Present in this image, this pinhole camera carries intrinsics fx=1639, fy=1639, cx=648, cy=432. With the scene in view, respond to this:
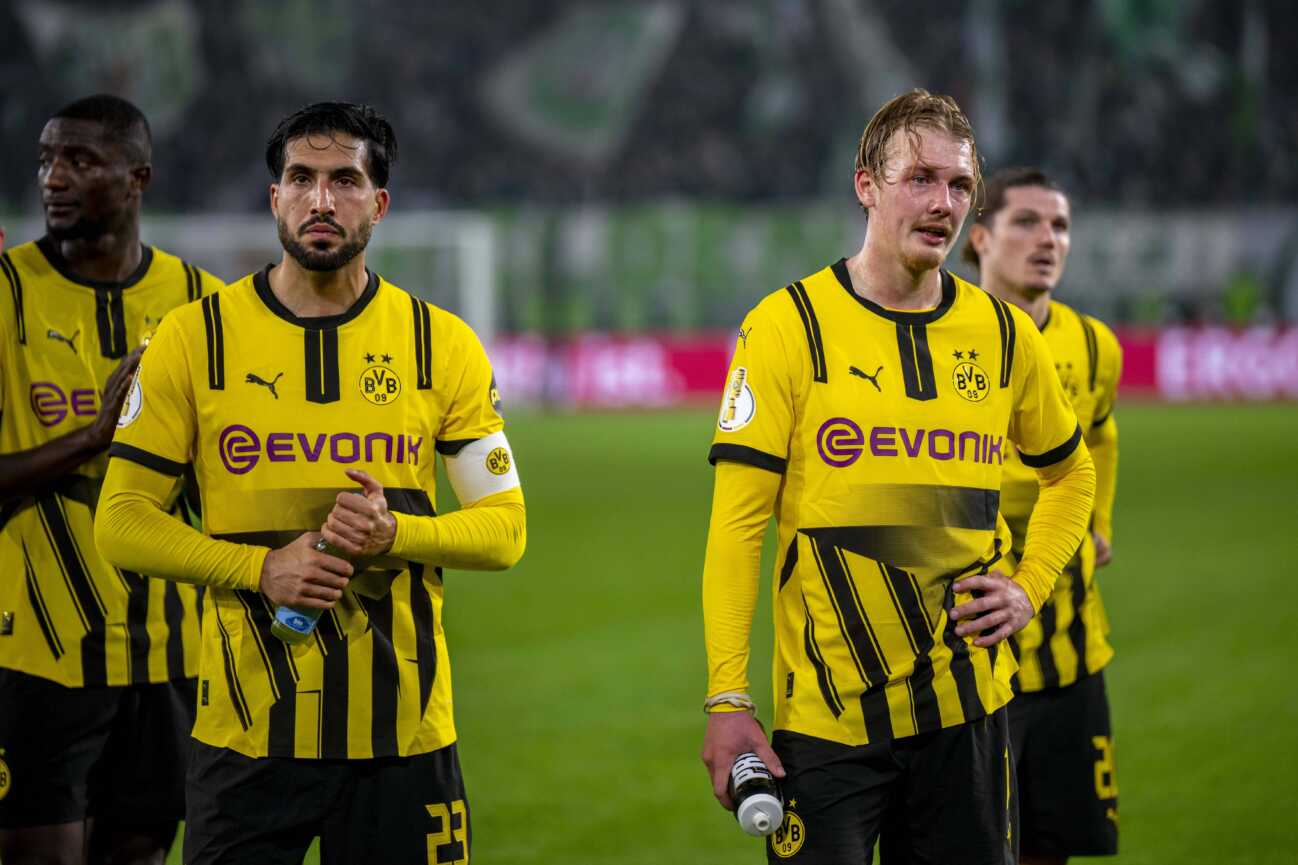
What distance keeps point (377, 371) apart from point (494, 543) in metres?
0.41

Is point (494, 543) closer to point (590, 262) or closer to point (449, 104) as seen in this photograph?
point (590, 262)

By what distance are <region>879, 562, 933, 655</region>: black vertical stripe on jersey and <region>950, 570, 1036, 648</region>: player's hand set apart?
66mm

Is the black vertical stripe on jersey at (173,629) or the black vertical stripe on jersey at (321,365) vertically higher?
the black vertical stripe on jersey at (321,365)

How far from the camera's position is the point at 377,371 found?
10.5 feet

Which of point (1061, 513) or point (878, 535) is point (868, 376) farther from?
point (1061, 513)

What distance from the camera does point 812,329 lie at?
10.3 feet

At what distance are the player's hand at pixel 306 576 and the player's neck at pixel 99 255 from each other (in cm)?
142

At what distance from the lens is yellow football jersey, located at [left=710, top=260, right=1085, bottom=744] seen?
310 cm

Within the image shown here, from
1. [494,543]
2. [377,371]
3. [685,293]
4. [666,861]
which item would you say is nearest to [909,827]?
[494,543]

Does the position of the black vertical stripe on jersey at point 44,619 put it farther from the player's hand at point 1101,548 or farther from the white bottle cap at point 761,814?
the player's hand at point 1101,548

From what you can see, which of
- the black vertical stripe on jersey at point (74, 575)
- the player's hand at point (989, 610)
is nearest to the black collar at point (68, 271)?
the black vertical stripe on jersey at point (74, 575)

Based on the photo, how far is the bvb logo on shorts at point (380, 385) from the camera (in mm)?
3184

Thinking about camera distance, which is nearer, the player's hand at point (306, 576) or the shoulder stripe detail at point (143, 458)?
the player's hand at point (306, 576)

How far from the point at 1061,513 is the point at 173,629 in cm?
216
